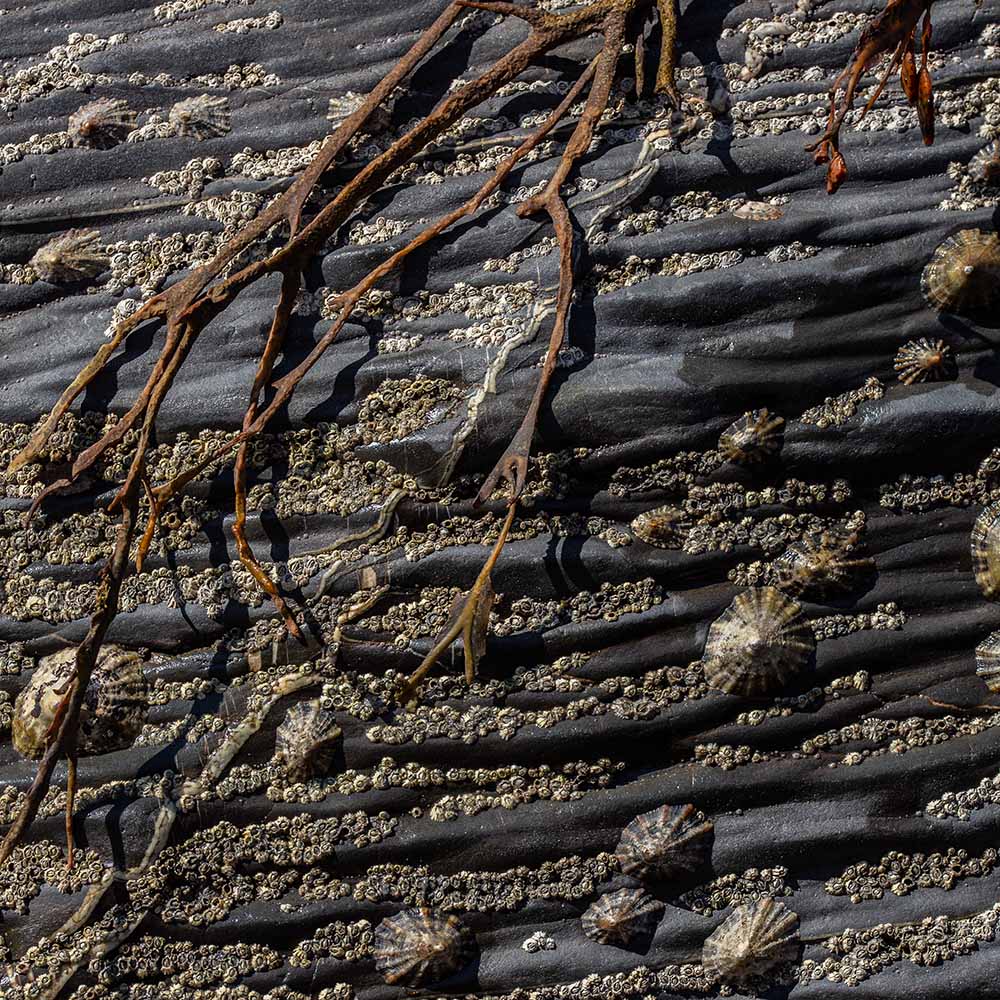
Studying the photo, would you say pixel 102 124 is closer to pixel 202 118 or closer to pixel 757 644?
pixel 202 118

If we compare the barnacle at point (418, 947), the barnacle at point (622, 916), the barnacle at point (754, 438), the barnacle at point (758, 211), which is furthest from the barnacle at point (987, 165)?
the barnacle at point (418, 947)

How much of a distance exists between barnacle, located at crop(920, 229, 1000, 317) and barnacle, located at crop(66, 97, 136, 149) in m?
1.71

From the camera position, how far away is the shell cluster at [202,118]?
225 centimetres

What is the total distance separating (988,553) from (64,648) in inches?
69.2

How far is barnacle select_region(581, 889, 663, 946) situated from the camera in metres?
1.81

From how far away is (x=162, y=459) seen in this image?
208 centimetres

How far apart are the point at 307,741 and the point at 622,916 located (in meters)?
0.64

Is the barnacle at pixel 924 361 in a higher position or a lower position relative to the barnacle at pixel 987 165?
lower

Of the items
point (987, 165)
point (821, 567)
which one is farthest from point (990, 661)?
point (987, 165)

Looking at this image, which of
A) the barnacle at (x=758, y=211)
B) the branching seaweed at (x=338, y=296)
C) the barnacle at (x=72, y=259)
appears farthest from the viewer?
the barnacle at (x=72, y=259)

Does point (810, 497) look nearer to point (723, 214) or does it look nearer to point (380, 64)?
point (723, 214)

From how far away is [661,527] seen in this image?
1.91m

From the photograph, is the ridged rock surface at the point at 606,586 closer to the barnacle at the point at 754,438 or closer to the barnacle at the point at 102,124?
the barnacle at the point at 754,438

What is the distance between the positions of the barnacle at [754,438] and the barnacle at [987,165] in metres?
0.60
